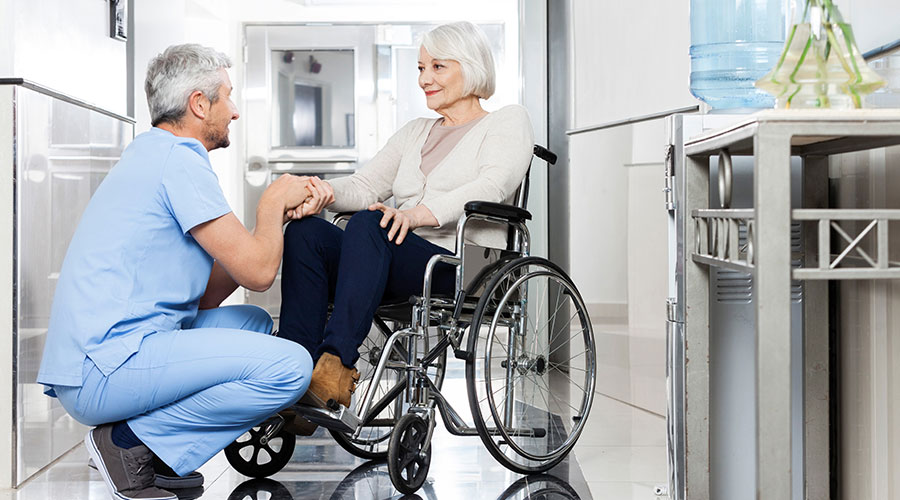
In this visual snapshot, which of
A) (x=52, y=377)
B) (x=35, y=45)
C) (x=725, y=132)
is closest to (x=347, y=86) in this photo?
(x=35, y=45)

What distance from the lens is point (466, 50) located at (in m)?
2.58

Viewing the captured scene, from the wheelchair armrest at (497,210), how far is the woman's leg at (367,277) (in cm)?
15

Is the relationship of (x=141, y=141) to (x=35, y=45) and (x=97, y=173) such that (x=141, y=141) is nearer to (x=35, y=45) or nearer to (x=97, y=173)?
(x=35, y=45)

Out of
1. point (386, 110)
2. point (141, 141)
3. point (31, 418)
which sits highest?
point (386, 110)

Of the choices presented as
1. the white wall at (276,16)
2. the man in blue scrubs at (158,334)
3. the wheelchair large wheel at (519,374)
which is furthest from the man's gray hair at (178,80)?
the white wall at (276,16)

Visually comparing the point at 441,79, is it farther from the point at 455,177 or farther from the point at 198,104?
the point at 198,104

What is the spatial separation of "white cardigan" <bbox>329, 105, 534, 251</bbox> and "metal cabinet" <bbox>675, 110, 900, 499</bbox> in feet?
2.56

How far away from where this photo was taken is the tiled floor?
221 cm

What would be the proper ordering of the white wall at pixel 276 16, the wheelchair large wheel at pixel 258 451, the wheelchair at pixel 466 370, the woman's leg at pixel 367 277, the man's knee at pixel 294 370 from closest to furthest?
the man's knee at pixel 294 370 < the woman's leg at pixel 367 277 < the wheelchair at pixel 466 370 < the wheelchair large wheel at pixel 258 451 < the white wall at pixel 276 16

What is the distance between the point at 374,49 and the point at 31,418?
8.95 feet

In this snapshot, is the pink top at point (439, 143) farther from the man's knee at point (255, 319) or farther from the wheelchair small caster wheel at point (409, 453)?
the wheelchair small caster wheel at point (409, 453)

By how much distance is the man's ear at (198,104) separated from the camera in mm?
1925

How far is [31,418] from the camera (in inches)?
92.0

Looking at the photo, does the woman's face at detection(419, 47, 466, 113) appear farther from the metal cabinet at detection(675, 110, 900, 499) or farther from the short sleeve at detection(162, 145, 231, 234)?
the metal cabinet at detection(675, 110, 900, 499)
